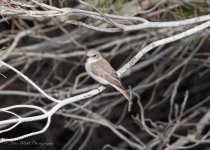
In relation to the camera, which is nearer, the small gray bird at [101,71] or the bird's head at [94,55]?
the small gray bird at [101,71]

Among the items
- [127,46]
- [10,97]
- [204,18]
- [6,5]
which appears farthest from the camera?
[10,97]

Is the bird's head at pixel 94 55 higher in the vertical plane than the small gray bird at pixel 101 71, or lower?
higher

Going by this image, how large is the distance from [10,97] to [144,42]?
2004 mm

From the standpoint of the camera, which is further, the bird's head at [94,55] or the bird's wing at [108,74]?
the bird's head at [94,55]

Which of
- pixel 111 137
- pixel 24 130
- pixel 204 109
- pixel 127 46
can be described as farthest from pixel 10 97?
pixel 204 109

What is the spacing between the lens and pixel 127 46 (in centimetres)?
491

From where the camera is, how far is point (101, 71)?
3820 mm

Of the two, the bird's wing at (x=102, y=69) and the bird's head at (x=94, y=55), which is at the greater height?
the bird's head at (x=94, y=55)

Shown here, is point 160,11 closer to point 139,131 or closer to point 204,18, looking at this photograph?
point 204,18

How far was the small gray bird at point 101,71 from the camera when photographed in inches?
143

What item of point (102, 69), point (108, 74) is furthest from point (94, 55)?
point (108, 74)

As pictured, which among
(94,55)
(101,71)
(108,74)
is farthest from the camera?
(94,55)

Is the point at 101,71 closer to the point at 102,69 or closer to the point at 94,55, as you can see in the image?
the point at 102,69

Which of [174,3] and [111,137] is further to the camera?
[111,137]
